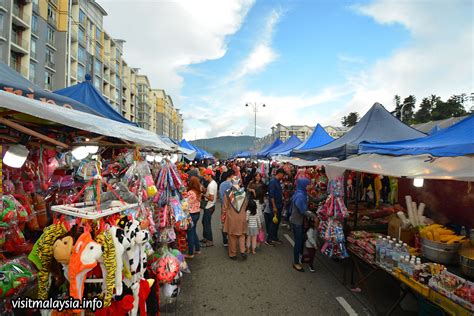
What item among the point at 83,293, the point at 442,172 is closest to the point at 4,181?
the point at 83,293

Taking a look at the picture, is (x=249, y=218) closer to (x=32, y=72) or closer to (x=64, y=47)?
(x=32, y=72)

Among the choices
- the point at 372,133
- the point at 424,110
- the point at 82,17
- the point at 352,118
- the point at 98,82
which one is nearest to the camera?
the point at 372,133

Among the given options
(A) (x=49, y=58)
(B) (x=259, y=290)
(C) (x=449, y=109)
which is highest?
(A) (x=49, y=58)

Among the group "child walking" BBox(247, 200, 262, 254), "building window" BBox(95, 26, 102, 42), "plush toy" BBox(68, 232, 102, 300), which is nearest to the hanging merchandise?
"child walking" BBox(247, 200, 262, 254)

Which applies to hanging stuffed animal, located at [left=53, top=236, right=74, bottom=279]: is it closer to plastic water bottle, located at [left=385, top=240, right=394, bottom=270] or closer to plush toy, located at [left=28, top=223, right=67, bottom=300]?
plush toy, located at [left=28, top=223, right=67, bottom=300]

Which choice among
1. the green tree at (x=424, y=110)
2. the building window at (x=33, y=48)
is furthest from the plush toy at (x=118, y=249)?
the green tree at (x=424, y=110)

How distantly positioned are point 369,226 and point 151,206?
4.53m

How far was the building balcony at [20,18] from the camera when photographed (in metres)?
21.9

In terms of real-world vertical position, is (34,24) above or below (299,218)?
above

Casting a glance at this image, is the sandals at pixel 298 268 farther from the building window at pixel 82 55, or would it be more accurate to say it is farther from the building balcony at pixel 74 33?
the building window at pixel 82 55

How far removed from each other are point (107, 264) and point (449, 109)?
63.7 metres

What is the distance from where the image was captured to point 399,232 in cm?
439

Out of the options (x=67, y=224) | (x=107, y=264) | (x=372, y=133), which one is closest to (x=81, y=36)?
(x=372, y=133)

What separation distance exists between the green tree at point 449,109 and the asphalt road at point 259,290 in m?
57.4
